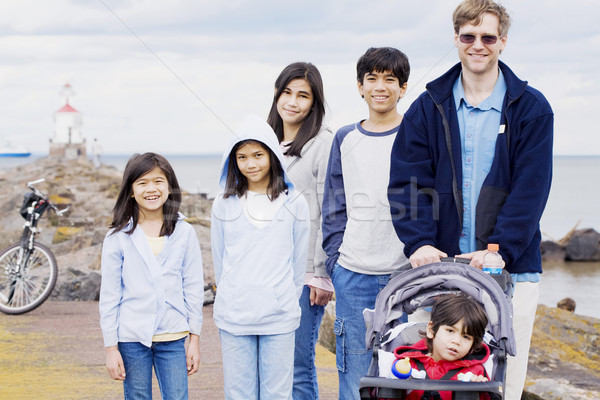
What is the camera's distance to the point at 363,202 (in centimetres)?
367

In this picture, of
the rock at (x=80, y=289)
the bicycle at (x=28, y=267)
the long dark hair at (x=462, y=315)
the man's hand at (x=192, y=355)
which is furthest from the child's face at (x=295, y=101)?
the rock at (x=80, y=289)

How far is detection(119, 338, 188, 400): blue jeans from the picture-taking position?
345cm

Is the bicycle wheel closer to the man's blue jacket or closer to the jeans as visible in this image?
the jeans

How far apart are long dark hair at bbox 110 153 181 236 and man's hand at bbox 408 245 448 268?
117cm

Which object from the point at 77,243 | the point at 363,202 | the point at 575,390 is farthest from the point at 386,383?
the point at 77,243

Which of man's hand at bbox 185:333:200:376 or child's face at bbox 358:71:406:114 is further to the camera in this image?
child's face at bbox 358:71:406:114

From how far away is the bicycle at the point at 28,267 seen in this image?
299 inches

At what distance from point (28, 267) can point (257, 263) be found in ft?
16.3

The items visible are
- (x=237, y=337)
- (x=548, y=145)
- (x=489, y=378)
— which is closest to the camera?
(x=489, y=378)

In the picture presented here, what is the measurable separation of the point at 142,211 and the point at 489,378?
1.79 metres

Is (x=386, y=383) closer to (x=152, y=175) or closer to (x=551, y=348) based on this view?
(x=152, y=175)

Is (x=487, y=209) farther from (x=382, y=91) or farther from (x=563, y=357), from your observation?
(x=563, y=357)

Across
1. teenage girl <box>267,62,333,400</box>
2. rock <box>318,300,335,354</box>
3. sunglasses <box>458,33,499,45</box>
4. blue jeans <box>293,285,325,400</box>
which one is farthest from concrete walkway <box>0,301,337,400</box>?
sunglasses <box>458,33,499,45</box>

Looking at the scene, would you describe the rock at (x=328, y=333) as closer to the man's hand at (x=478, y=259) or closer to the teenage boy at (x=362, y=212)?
the teenage boy at (x=362, y=212)
